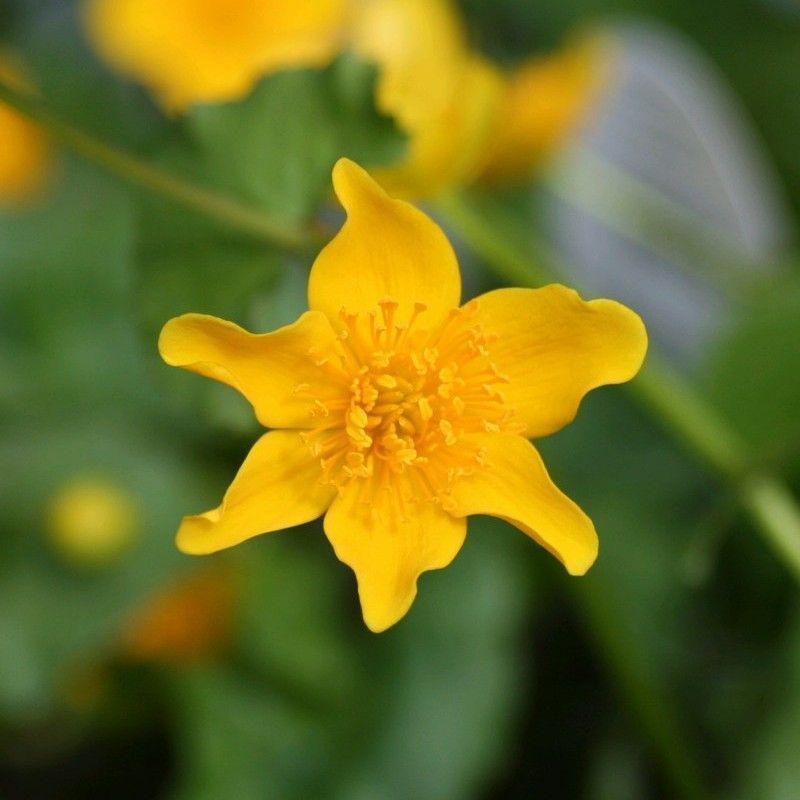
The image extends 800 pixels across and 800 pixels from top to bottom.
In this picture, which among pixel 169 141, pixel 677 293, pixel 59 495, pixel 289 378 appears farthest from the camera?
pixel 677 293

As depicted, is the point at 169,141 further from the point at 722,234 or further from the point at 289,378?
the point at 722,234

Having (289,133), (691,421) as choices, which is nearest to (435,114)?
(289,133)

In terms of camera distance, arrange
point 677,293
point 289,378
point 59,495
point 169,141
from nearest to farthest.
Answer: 1. point 289,378
2. point 169,141
3. point 59,495
4. point 677,293

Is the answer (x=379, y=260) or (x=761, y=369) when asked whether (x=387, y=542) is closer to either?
(x=379, y=260)

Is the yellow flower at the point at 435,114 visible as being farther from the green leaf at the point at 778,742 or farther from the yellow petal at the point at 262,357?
the green leaf at the point at 778,742

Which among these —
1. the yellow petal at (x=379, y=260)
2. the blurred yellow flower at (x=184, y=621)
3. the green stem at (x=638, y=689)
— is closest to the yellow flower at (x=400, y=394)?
the yellow petal at (x=379, y=260)

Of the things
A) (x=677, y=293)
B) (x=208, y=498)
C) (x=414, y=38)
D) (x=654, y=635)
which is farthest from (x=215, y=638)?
(x=677, y=293)

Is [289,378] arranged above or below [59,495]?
above

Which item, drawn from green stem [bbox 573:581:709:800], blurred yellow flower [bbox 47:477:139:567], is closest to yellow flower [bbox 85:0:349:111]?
blurred yellow flower [bbox 47:477:139:567]

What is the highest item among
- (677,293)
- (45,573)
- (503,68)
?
(503,68)
